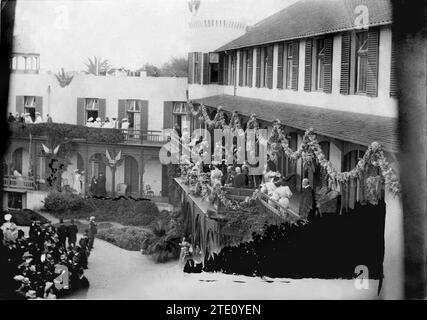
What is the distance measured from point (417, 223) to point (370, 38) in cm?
424

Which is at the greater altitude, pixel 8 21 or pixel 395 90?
pixel 8 21

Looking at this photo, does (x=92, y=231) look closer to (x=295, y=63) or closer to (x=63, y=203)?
(x=63, y=203)

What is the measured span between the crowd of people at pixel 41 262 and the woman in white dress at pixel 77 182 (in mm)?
1418

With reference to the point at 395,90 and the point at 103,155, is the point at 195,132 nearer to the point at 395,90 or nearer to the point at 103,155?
the point at 103,155

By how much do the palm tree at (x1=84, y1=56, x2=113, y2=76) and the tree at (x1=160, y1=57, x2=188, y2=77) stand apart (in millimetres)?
1645

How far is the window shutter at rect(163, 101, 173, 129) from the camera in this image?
2173 cm

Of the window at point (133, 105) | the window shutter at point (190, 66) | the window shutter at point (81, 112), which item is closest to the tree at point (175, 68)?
the window shutter at point (190, 66)

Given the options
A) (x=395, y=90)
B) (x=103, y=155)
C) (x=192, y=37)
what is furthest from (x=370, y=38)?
(x=103, y=155)

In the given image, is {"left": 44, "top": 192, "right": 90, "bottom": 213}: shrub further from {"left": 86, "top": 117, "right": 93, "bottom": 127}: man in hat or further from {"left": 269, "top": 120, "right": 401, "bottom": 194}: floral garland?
{"left": 269, "top": 120, "right": 401, "bottom": 194}: floral garland

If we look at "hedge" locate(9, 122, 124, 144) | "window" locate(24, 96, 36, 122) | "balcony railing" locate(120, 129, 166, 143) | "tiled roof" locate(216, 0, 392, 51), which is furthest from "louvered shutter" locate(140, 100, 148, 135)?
"tiled roof" locate(216, 0, 392, 51)

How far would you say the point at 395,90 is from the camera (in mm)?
17406

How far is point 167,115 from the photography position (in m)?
22.0

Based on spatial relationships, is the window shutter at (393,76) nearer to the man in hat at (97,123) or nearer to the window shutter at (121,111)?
the window shutter at (121,111)

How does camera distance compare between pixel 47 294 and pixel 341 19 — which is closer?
pixel 47 294
